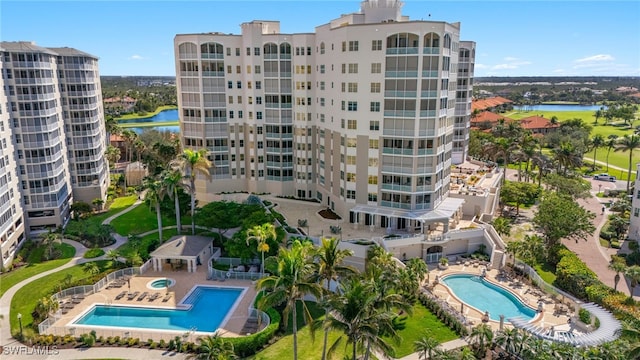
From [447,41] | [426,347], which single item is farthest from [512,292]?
[447,41]

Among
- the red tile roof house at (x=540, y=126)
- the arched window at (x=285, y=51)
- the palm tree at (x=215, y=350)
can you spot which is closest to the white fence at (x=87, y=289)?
the palm tree at (x=215, y=350)

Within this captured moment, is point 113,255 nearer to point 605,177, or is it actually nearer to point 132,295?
point 132,295

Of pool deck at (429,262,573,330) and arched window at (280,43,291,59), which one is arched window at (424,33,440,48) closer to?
arched window at (280,43,291,59)

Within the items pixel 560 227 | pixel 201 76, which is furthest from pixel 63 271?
pixel 560 227

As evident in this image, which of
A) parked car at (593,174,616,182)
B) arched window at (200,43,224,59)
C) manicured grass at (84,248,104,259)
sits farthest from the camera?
parked car at (593,174,616,182)

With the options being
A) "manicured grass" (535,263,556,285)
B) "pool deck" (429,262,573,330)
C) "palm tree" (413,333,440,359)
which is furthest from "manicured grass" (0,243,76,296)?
"manicured grass" (535,263,556,285)
